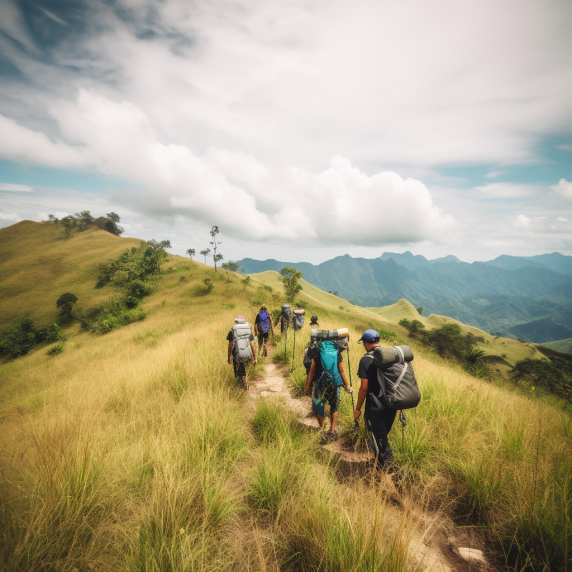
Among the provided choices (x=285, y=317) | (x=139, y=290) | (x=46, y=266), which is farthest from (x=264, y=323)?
(x=46, y=266)

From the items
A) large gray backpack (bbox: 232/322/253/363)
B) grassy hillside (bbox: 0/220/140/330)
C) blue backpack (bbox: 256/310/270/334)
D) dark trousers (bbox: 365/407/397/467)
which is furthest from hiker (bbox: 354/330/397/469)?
grassy hillside (bbox: 0/220/140/330)

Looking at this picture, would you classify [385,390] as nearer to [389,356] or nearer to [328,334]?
[389,356]

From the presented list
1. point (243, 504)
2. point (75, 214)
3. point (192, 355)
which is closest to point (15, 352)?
point (192, 355)

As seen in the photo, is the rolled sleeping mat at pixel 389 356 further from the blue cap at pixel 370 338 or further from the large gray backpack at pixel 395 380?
the blue cap at pixel 370 338

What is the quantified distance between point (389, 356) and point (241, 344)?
13.0 feet

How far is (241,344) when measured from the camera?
6230 millimetres

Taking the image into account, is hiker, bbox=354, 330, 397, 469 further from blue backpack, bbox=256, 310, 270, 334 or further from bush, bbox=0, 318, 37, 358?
bush, bbox=0, 318, 37, 358

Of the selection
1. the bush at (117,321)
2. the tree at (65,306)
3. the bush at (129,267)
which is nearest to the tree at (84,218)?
the bush at (129,267)

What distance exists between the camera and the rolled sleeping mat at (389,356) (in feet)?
10.9

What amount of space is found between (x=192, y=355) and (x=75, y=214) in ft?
361

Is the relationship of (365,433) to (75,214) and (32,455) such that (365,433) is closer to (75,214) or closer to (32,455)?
(32,455)

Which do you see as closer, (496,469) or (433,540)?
(433,540)

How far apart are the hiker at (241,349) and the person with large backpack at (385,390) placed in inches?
129

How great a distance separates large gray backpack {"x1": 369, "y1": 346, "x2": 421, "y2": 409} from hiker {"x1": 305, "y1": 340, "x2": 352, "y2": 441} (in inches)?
41.0
